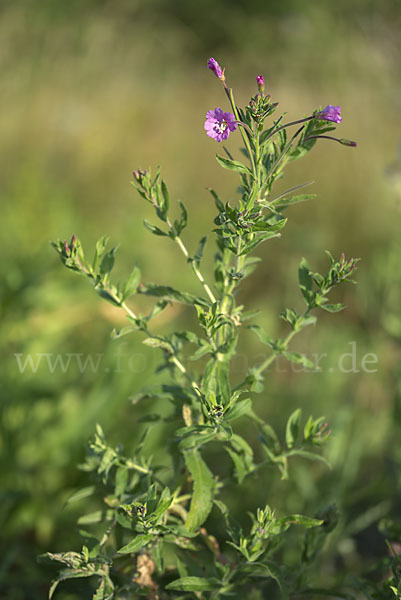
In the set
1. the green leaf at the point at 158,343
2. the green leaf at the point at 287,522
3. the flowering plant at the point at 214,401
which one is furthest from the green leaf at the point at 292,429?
the green leaf at the point at 158,343

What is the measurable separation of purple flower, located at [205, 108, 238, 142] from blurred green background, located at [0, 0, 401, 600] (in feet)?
2.51

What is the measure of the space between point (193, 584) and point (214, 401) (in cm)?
27

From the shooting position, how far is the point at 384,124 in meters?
4.47

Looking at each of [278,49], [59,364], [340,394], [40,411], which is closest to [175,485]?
[40,411]

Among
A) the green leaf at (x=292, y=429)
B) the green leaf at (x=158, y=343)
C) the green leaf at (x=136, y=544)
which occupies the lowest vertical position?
the green leaf at (x=136, y=544)

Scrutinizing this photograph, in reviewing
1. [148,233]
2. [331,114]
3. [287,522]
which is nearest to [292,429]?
→ [287,522]

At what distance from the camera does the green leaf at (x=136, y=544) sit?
0.66 m

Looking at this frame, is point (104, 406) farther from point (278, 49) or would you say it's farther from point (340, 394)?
point (278, 49)

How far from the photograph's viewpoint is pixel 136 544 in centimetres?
67

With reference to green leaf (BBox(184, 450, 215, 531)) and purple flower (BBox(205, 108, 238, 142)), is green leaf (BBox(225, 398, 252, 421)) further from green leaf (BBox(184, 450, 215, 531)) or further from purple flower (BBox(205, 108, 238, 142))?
purple flower (BBox(205, 108, 238, 142))

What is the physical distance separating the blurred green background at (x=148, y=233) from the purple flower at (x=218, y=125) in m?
0.76

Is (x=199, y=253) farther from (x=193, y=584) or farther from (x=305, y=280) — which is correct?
(x=193, y=584)

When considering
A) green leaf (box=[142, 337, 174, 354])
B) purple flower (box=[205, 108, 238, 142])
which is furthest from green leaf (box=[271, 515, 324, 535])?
purple flower (box=[205, 108, 238, 142])

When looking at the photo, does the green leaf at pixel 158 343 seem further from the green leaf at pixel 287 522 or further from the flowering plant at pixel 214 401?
the green leaf at pixel 287 522
